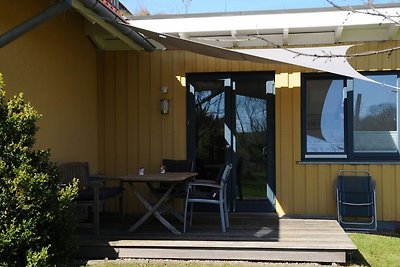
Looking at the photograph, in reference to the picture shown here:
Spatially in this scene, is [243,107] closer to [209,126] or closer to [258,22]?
[209,126]

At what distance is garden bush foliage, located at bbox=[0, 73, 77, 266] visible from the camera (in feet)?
12.3

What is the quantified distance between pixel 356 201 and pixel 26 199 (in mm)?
4797

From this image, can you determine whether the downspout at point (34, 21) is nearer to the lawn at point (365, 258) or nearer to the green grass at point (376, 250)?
the lawn at point (365, 258)

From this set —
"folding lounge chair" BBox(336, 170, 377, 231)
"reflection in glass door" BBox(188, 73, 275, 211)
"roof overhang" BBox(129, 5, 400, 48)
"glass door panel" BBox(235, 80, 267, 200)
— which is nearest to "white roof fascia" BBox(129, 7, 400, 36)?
"roof overhang" BBox(129, 5, 400, 48)

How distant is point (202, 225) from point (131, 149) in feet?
6.79

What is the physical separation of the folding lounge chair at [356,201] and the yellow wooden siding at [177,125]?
0.63 ft

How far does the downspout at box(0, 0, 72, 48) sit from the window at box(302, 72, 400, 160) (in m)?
4.09

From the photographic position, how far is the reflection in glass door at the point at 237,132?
23.5 feet

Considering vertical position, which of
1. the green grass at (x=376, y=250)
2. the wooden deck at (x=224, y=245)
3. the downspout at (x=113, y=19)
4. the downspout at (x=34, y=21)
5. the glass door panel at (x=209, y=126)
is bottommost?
the green grass at (x=376, y=250)

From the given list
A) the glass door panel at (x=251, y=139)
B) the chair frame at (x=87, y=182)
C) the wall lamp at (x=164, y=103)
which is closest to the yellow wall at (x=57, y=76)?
the chair frame at (x=87, y=182)

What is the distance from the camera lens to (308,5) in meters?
6.52

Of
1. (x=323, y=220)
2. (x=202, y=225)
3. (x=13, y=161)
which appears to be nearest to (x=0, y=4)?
(x=13, y=161)

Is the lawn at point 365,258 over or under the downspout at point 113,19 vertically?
under

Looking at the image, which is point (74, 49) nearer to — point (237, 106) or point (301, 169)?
point (237, 106)
